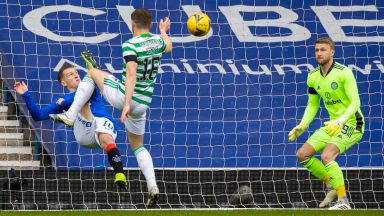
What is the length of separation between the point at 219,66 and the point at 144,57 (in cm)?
619

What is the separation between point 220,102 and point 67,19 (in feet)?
8.88

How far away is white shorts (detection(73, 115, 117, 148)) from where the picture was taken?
12406 mm

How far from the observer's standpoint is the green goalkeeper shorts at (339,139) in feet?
42.8

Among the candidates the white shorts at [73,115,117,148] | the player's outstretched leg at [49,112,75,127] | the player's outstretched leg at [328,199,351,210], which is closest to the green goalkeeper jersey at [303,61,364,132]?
the player's outstretched leg at [328,199,351,210]

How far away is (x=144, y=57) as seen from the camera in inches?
455

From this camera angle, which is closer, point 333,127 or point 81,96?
point 81,96

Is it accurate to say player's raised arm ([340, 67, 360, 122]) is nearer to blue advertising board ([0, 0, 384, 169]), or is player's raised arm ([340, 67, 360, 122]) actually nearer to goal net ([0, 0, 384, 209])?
goal net ([0, 0, 384, 209])

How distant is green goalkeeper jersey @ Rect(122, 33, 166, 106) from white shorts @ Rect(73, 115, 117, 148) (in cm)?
85

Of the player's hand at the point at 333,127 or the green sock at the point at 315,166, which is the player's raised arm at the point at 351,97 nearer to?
the player's hand at the point at 333,127

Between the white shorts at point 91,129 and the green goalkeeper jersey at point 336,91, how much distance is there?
2313 mm

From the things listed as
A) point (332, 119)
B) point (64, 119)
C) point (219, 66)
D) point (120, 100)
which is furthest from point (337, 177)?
point (219, 66)

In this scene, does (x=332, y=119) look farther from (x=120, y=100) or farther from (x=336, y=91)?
(x=120, y=100)

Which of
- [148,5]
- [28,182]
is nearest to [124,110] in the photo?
[28,182]

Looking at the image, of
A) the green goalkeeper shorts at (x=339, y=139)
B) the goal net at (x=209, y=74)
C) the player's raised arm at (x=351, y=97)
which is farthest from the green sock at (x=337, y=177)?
the goal net at (x=209, y=74)
